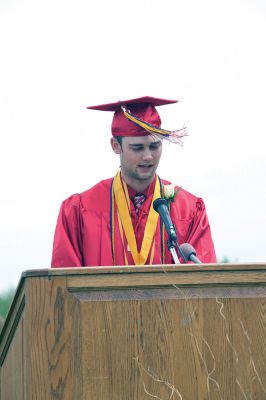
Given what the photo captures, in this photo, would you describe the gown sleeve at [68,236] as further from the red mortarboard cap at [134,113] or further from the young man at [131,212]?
the red mortarboard cap at [134,113]

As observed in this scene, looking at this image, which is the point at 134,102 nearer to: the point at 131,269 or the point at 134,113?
the point at 134,113

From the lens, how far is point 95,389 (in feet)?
13.3

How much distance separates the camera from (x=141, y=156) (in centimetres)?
561

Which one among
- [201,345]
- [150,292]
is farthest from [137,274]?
[201,345]

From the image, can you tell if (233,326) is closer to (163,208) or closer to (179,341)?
(179,341)

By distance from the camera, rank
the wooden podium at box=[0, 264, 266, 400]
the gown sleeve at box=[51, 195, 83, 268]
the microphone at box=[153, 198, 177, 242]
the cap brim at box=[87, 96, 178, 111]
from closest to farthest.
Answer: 1. the wooden podium at box=[0, 264, 266, 400]
2. the microphone at box=[153, 198, 177, 242]
3. the gown sleeve at box=[51, 195, 83, 268]
4. the cap brim at box=[87, 96, 178, 111]

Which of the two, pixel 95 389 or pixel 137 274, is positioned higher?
pixel 137 274

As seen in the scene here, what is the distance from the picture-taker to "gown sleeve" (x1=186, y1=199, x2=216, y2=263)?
552 centimetres

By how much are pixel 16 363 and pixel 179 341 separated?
0.74m

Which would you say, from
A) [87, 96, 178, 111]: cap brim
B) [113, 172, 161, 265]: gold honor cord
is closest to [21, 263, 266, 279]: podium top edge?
[113, 172, 161, 265]: gold honor cord

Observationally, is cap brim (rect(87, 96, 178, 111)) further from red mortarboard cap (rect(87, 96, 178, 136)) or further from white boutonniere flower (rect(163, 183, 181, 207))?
white boutonniere flower (rect(163, 183, 181, 207))

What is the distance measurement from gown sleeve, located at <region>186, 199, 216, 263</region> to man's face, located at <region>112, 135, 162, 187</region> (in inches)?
12.2

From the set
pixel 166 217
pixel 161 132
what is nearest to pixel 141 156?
pixel 161 132

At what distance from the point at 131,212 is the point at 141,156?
0.33 meters
